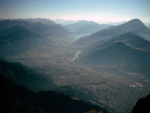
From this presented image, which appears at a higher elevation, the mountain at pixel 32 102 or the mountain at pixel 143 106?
the mountain at pixel 143 106

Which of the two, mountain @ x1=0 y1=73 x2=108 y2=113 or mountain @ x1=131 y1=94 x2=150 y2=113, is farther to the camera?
mountain @ x1=0 y1=73 x2=108 y2=113

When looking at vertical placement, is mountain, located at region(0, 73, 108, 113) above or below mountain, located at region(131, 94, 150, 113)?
→ below

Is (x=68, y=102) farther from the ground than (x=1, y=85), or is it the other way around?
(x=1, y=85)

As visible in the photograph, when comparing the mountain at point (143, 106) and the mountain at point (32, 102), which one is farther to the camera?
the mountain at point (32, 102)

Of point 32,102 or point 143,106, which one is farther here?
point 32,102

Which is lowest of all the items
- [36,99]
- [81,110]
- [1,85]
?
[81,110]

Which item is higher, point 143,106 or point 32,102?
point 143,106

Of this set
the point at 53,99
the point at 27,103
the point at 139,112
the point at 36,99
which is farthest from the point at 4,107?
the point at 139,112

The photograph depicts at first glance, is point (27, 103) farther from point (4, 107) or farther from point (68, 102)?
point (68, 102)
